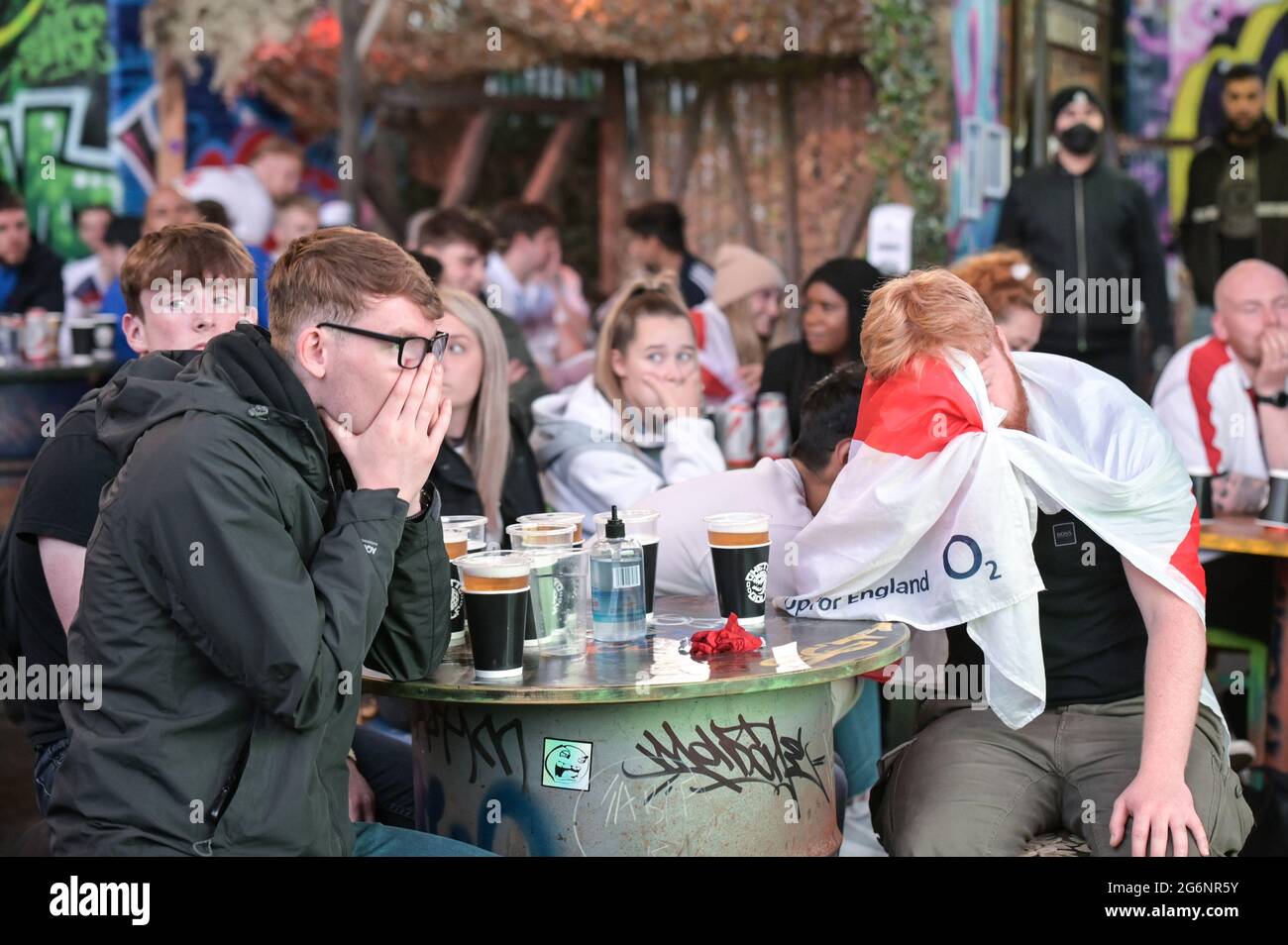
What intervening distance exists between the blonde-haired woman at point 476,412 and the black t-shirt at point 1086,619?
1.77 m

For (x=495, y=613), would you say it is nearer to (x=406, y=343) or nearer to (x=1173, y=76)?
(x=406, y=343)

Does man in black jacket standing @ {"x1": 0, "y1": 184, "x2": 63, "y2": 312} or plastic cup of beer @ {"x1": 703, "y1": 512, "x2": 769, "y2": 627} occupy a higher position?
man in black jacket standing @ {"x1": 0, "y1": 184, "x2": 63, "y2": 312}

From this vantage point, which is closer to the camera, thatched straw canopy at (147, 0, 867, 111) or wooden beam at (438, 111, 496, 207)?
thatched straw canopy at (147, 0, 867, 111)

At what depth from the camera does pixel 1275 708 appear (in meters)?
4.78

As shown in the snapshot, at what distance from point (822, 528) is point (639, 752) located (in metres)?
0.76

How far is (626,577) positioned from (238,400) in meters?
0.98

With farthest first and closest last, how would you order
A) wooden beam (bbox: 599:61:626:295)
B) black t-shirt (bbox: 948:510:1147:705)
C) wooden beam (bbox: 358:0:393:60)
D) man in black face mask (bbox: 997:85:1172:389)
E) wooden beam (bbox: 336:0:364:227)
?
wooden beam (bbox: 599:61:626:295) < wooden beam (bbox: 358:0:393:60) < wooden beam (bbox: 336:0:364:227) < man in black face mask (bbox: 997:85:1172:389) < black t-shirt (bbox: 948:510:1147:705)

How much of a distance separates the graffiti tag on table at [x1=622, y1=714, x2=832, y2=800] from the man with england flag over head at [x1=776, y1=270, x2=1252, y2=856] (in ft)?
1.27

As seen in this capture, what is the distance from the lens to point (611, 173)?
12.9 m

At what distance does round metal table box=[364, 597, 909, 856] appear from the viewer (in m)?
2.99

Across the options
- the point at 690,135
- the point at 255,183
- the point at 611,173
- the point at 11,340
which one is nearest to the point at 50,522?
the point at 11,340

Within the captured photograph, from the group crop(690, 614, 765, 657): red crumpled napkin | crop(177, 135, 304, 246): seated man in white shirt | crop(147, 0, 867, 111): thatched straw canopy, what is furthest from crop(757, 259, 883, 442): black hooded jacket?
crop(177, 135, 304, 246): seated man in white shirt

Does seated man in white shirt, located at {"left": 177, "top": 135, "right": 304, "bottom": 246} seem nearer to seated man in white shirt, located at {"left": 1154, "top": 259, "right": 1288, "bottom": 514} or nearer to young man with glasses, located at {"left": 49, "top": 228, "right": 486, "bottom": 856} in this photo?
seated man in white shirt, located at {"left": 1154, "top": 259, "right": 1288, "bottom": 514}
